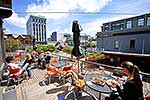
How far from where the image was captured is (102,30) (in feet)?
79.8

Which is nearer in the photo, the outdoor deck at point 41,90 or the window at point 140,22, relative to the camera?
the outdoor deck at point 41,90

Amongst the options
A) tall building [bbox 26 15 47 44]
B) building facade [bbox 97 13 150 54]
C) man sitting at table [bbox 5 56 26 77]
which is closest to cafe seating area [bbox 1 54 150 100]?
man sitting at table [bbox 5 56 26 77]

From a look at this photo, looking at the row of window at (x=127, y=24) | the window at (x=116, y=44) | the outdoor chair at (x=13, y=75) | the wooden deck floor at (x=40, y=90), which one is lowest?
the wooden deck floor at (x=40, y=90)

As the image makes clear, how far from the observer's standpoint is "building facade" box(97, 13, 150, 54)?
17.2m

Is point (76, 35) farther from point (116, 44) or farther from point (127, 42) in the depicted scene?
point (116, 44)

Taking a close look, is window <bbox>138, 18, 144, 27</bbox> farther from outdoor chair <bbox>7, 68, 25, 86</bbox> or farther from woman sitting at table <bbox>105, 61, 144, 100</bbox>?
woman sitting at table <bbox>105, 61, 144, 100</bbox>

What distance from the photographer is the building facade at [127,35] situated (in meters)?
17.2

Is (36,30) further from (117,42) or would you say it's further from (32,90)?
(32,90)

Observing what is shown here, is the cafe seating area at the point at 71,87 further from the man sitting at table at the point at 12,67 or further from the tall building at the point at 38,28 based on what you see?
the tall building at the point at 38,28

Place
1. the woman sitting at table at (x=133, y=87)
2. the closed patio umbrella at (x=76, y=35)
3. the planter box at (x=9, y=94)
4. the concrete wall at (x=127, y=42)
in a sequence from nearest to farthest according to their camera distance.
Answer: the woman sitting at table at (x=133, y=87), the planter box at (x=9, y=94), the closed patio umbrella at (x=76, y=35), the concrete wall at (x=127, y=42)

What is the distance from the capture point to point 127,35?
19141 millimetres

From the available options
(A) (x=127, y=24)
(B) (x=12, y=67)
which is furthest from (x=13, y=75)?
(A) (x=127, y=24)

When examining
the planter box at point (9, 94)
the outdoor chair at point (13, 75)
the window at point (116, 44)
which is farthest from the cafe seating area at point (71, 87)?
the window at point (116, 44)

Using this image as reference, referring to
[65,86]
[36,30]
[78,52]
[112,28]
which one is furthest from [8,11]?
[36,30]
